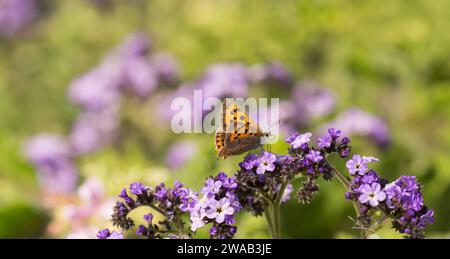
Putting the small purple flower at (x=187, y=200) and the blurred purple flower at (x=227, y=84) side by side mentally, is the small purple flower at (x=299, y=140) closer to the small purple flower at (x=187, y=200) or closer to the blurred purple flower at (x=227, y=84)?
the small purple flower at (x=187, y=200)

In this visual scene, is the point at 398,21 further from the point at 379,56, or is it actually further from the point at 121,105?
the point at 121,105

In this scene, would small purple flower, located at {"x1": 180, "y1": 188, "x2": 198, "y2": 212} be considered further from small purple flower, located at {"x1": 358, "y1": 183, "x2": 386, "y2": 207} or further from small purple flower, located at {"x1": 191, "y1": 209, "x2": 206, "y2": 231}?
small purple flower, located at {"x1": 358, "y1": 183, "x2": 386, "y2": 207}

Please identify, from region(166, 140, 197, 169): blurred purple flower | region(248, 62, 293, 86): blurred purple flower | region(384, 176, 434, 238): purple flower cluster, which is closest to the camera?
region(384, 176, 434, 238): purple flower cluster

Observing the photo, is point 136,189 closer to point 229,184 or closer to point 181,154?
point 229,184

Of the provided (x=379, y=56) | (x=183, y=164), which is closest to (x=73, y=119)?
(x=183, y=164)

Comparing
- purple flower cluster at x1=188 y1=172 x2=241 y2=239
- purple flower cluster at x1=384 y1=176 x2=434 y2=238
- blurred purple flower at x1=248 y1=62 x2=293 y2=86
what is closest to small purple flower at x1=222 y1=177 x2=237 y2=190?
purple flower cluster at x1=188 y1=172 x2=241 y2=239

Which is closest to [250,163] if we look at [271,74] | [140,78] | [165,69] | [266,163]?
[266,163]
